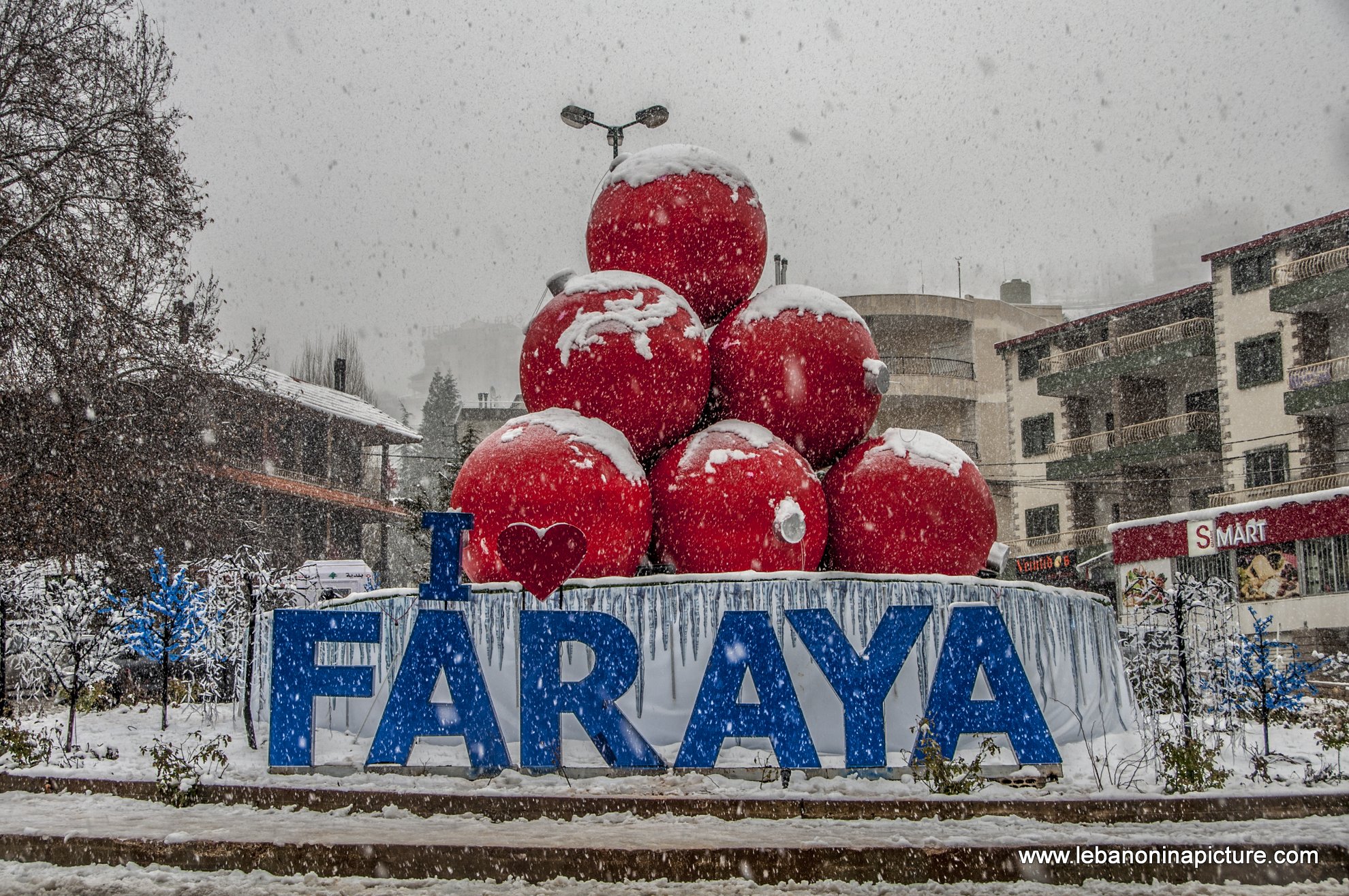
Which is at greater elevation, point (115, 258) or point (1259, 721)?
point (115, 258)

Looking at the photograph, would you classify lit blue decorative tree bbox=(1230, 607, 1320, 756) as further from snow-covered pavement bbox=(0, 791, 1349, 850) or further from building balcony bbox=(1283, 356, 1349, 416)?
building balcony bbox=(1283, 356, 1349, 416)

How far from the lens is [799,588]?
9.06m

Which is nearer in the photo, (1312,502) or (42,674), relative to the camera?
(42,674)

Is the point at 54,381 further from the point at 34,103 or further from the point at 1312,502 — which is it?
the point at 1312,502

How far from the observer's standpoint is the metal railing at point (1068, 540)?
36938 mm

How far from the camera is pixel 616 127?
639 inches

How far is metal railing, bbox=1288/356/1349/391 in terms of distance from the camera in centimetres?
2973

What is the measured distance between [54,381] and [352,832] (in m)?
10.3

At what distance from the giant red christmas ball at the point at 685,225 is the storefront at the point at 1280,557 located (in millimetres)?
17096

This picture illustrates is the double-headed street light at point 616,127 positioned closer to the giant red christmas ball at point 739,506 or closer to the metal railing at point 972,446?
the giant red christmas ball at point 739,506

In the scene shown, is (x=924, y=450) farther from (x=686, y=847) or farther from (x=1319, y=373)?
(x=1319, y=373)

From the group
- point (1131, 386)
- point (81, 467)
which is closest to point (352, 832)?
point (81, 467)

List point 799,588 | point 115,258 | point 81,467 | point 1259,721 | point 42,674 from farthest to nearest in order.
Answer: point 115,258 → point 81,467 → point 42,674 → point 1259,721 → point 799,588

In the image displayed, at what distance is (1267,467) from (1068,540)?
24.3ft
